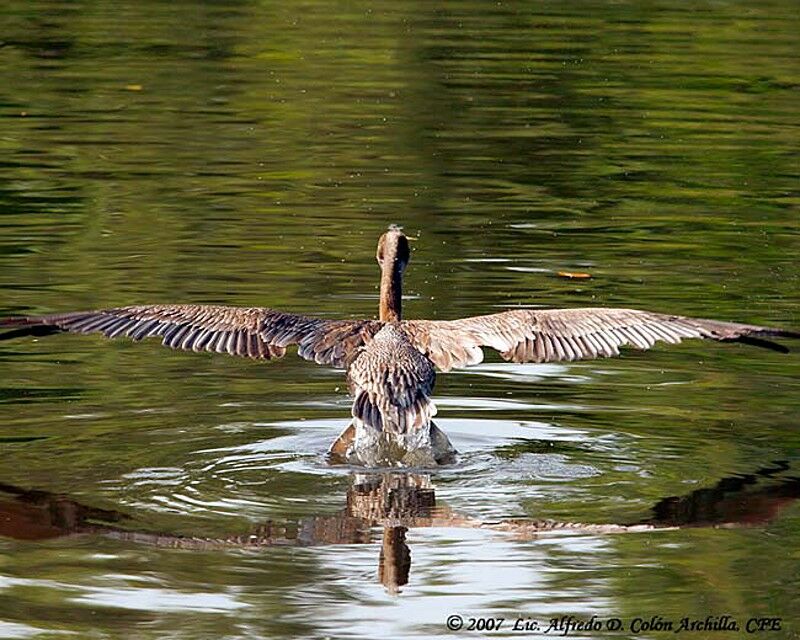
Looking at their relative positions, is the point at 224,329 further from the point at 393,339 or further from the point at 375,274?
the point at 375,274

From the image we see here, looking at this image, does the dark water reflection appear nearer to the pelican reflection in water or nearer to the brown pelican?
the pelican reflection in water

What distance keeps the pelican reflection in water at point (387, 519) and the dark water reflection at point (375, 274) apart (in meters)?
0.04

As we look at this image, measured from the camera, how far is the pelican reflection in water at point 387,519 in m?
7.91

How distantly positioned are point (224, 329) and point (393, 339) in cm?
82

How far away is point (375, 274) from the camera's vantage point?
527 inches

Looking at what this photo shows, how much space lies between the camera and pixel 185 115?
20141 mm

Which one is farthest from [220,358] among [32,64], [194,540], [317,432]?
[32,64]

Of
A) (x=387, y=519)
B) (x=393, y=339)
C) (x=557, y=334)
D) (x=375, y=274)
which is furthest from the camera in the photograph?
(x=375, y=274)

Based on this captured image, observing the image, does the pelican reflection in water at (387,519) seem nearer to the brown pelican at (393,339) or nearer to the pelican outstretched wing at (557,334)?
the brown pelican at (393,339)

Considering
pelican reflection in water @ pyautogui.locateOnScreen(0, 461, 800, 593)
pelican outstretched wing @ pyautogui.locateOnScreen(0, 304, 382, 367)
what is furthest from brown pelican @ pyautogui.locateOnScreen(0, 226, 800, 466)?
pelican reflection in water @ pyautogui.locateOnScreen(0, 461, 800, 593)

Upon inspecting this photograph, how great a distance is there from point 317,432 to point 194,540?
190cm

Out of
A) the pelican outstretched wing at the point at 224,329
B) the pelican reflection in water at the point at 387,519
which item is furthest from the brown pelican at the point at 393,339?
the pelican reflection in water at the point at 387,519

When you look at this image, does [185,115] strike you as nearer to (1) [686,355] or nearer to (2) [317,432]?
(1) [686,355]

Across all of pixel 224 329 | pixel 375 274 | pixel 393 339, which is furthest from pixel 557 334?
pixel 375 274
